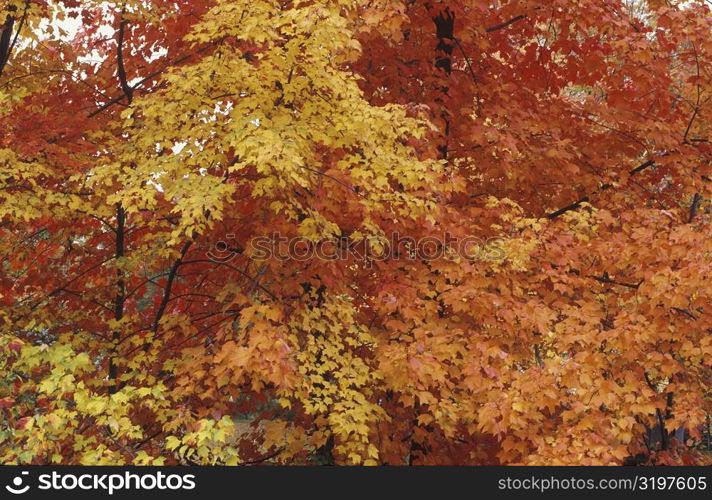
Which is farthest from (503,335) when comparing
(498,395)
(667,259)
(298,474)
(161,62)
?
(161,62)

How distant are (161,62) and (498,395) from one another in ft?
21.8

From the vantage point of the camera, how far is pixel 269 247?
293 inches

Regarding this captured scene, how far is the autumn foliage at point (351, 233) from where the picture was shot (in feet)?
20.7

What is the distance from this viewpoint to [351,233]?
26.6 feet
